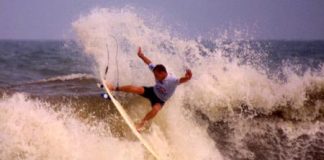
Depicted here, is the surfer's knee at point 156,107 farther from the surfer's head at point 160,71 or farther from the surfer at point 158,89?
the surfer's head at point 160,71

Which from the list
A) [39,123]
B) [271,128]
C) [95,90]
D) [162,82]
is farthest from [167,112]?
[95,90]

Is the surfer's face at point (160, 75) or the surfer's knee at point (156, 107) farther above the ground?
the surfer's face at point (160, 75)

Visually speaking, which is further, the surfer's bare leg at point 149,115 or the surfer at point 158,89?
the surfer at point 158,89

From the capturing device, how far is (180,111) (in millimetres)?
10594

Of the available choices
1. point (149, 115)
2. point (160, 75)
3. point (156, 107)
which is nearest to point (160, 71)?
point (160, 75)

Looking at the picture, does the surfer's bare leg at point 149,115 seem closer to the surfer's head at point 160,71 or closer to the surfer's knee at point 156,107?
the surfer's knee at point 156,107

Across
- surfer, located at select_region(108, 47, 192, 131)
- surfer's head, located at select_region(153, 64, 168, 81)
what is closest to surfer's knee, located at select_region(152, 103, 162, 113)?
surfer, located at select_region(108, 47, 192, 131)

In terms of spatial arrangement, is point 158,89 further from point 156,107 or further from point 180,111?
point 180,111

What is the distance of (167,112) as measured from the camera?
1016 cm

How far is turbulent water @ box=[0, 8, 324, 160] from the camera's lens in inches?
292

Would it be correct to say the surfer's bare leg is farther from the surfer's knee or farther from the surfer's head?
the surfer's head

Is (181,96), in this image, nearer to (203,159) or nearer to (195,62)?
(195,62)

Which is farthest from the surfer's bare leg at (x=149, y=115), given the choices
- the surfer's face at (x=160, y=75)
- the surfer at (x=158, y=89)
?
the surfer's face at (x=160, y=75)

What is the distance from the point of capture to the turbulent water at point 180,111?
743cm
